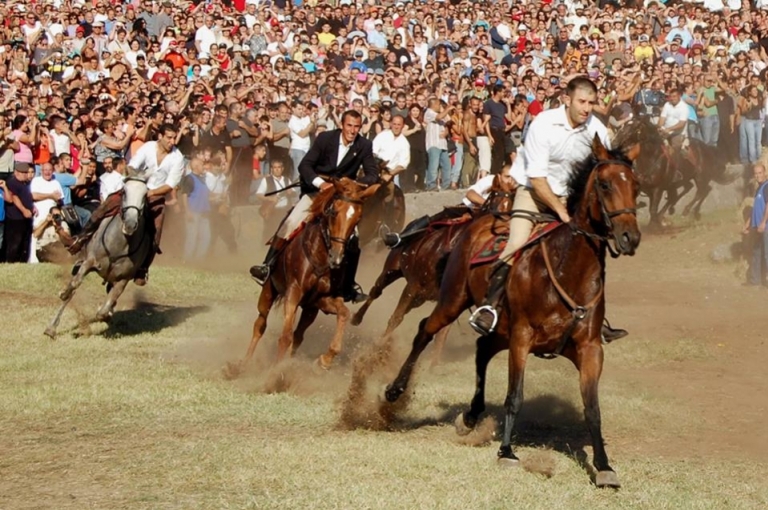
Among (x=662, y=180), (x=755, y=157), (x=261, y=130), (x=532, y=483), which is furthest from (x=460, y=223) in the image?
(x=755, y=157)

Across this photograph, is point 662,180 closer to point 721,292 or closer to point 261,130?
point 721,292

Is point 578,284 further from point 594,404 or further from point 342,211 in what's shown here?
point 342,211

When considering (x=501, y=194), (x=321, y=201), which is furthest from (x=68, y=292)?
(x=501, y=194)

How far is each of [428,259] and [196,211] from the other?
30.6 feet

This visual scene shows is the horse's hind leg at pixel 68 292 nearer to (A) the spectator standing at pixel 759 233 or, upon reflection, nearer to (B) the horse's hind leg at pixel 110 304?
(B) the horse's hind leg at pixel 110 304

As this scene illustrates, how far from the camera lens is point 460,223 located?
1417cm

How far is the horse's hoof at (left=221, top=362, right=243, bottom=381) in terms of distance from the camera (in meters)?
13.6

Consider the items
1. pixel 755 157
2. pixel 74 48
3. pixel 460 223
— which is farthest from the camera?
pixel 755 157

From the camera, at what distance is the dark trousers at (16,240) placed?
2066 centimetres

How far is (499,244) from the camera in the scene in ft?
34.9

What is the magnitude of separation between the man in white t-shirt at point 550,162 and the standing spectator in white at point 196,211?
1285 centimetres

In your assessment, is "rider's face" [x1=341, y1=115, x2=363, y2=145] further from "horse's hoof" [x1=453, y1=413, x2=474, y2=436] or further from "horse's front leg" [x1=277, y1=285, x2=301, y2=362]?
"horse's hoof" [x1=453, y1=413, x2=474, y2=436]

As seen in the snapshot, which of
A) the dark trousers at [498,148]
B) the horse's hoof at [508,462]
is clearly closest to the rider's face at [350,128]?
the horse's hoof at [508,462]

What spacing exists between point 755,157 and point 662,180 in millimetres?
3454
